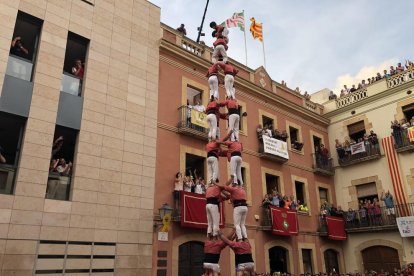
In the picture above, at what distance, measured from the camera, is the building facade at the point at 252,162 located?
1409 cm

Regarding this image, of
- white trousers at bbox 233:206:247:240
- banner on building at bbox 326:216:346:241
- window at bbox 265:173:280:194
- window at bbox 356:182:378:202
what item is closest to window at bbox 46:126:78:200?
white trousers at bbox 233:206:247:240

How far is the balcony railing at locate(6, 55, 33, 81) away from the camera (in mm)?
11578

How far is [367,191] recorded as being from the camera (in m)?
20.9

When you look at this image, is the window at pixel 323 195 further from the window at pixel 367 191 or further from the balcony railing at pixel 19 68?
the balcony railing at pixel 19 68

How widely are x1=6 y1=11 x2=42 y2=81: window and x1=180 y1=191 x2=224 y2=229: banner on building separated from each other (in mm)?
6549

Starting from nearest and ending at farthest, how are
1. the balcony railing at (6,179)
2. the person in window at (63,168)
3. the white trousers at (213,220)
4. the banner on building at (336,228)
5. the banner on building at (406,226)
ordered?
the white trousers at (213,220), the balcony railing at (6,179), the person in window at (63,168), the banner on building at (406,226), the banner on building at (336,228)

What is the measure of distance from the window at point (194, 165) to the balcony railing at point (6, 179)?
6.73m

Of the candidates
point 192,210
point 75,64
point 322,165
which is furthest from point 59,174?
point 322,165

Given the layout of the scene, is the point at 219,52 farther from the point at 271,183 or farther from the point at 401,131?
the point at 401,131

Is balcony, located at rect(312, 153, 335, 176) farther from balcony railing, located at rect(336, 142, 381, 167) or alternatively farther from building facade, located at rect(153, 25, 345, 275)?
balcony railing, located at rect(336, 142, 381, 167)

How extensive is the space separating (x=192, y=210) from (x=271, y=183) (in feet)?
22.6

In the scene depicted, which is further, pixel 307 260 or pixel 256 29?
pixel 256 29

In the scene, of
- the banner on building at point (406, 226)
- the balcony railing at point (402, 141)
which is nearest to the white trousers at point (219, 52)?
the balcony railing at point (402, 141)

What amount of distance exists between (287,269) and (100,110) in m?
11.2
